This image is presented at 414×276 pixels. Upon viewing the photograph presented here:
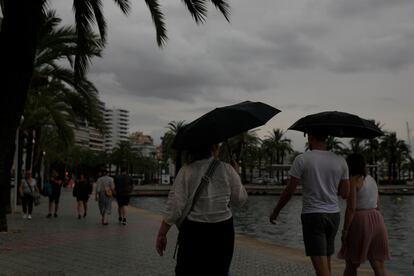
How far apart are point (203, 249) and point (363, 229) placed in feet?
7.19

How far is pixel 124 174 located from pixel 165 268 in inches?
345

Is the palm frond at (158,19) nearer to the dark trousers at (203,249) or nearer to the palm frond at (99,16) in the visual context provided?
the palm frond at (99,16)

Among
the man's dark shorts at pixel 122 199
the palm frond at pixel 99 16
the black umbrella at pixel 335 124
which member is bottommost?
the man's dark shorts at pixel 122 199

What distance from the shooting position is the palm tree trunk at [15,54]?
12.4m

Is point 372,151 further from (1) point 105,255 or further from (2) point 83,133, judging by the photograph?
(2) point 83,133

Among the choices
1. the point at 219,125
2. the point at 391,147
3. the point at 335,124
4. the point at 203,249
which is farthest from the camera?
the point at 391,147

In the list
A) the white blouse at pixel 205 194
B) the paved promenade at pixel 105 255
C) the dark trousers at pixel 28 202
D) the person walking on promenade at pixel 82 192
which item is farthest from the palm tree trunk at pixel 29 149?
the white blouse at pixel 205 194

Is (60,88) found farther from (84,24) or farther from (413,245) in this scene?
(413,245)

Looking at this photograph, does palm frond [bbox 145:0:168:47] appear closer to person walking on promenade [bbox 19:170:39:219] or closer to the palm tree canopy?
the palm tree canopy

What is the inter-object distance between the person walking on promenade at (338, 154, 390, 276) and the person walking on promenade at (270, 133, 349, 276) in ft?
1.61

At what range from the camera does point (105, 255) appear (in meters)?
9.98

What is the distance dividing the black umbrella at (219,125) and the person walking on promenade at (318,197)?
2.34 ft

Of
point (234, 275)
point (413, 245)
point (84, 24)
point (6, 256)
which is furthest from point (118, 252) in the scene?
point (413, 245)

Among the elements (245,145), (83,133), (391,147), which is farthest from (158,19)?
(83,133)
